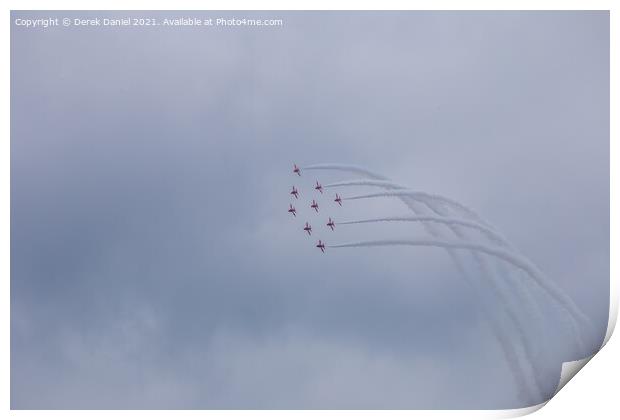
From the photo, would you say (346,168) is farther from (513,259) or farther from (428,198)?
(513,259)

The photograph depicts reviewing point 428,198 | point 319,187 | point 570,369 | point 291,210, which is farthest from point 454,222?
point 570,369

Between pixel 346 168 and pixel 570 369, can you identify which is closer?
pixel 346 168

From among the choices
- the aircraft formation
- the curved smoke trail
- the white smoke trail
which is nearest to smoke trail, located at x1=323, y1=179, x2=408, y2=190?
the white smoke trail

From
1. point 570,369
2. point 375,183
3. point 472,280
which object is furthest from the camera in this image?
point 570,369

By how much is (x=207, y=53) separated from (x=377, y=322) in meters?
4.56

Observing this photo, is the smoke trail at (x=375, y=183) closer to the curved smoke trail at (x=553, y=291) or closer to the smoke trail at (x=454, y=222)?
the curved smoke trail at (x=553, y=291)

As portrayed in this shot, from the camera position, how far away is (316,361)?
11648 millimetres

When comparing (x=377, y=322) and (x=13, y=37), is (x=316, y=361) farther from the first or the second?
(x=13, y=37)

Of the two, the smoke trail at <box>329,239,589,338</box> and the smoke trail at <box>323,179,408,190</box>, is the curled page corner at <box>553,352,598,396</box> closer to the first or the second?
the smoke trail at <box>329,239,589,338</box>

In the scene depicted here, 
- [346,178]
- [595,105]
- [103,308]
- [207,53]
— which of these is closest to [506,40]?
[595,105]

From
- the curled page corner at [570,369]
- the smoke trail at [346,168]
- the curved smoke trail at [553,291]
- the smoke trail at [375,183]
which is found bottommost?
the curled page corner at [570,369]

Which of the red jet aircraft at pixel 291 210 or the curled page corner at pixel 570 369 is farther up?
the red jet aircraft at pixel 291 210

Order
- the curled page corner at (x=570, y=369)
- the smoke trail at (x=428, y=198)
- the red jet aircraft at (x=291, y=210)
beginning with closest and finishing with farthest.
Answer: the smoke trail at (x=428, y=198), the red jet aircraft at (x=291, y=210), the curled page corner at (x=570, y=369)

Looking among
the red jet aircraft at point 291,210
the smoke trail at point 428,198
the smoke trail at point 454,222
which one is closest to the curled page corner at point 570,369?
the smoke trail at point 454,222
